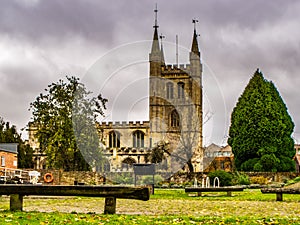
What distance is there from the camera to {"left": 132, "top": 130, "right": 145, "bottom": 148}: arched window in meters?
84.1

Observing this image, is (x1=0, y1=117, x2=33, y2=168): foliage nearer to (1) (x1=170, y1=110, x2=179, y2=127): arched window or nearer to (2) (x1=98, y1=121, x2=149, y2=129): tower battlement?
(2) (x1=98, y1=121, x2=149, y2=129): tower battlement

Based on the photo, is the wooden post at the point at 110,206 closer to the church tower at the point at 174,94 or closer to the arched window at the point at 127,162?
the arched window at the point at 127,162

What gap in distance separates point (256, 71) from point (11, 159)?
2166 centimetres

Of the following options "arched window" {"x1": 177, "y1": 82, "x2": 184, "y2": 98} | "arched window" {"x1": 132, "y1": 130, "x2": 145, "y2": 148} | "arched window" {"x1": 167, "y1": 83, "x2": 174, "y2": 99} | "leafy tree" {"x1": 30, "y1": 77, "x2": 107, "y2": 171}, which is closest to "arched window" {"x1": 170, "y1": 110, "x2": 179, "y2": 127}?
"arched window" {"x1": 177, "y1": 82, "x2": 184, "y2": 98}

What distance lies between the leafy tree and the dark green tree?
11551 millimetres

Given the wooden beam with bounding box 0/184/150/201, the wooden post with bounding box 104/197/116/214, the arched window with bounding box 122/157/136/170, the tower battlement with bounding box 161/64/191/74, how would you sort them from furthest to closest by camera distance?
the tower battlement with bounding box 161/64/191/74, the arched window with bounding box 122/157/136/170, the wooden post with bounding box 104/197/116/214, the wooden beam with bounding box 0/184/150/201

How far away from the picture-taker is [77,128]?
45.5 meters

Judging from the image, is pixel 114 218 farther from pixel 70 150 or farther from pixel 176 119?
pixel 176 119

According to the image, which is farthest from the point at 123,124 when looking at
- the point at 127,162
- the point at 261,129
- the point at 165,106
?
the point at 261,129

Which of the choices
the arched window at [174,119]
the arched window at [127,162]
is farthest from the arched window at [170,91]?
the arched window at [127,162]

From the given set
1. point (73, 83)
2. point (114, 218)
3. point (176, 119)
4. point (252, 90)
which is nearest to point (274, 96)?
point (252, 90)

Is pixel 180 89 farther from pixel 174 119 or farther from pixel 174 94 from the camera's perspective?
pixel 174 119

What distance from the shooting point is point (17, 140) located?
56094mm

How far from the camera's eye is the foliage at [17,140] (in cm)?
5420
